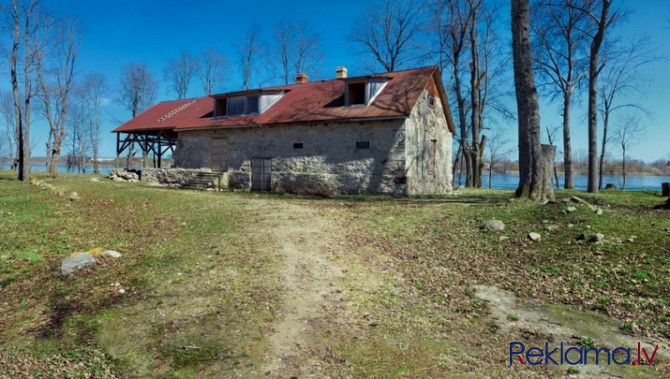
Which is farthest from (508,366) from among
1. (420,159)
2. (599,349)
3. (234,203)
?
(420,159)

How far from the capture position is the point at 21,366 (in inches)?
147

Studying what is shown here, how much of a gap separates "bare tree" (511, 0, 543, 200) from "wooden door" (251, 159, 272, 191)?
11.9 meters

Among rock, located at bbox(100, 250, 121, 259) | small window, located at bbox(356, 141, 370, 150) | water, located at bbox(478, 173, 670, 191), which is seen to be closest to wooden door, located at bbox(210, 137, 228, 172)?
small window, located at bbox(356, 141, 370, 150)

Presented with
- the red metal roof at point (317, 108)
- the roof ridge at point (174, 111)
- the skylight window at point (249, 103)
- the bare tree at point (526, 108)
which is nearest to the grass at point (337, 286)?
the bare tree at point (526, 108)

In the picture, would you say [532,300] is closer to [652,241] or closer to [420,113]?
[652,241]

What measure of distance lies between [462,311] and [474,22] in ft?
75.9

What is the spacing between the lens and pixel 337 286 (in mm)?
5828

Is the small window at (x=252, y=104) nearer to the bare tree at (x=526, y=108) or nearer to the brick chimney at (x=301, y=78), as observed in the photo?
the brick chimney at (x=301, y=78)

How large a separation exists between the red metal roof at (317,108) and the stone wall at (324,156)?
0.43 metres

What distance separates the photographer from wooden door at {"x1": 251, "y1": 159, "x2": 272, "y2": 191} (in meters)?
19.0

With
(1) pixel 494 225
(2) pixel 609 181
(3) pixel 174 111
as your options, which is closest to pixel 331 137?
(1) pixel 494 225

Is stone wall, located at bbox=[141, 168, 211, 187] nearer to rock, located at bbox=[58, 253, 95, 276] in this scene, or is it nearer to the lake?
rock, located at bbox=[58, 253, 95, 276]

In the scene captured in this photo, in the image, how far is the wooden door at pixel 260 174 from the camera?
62.3ft

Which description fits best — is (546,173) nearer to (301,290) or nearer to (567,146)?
(301,290)
